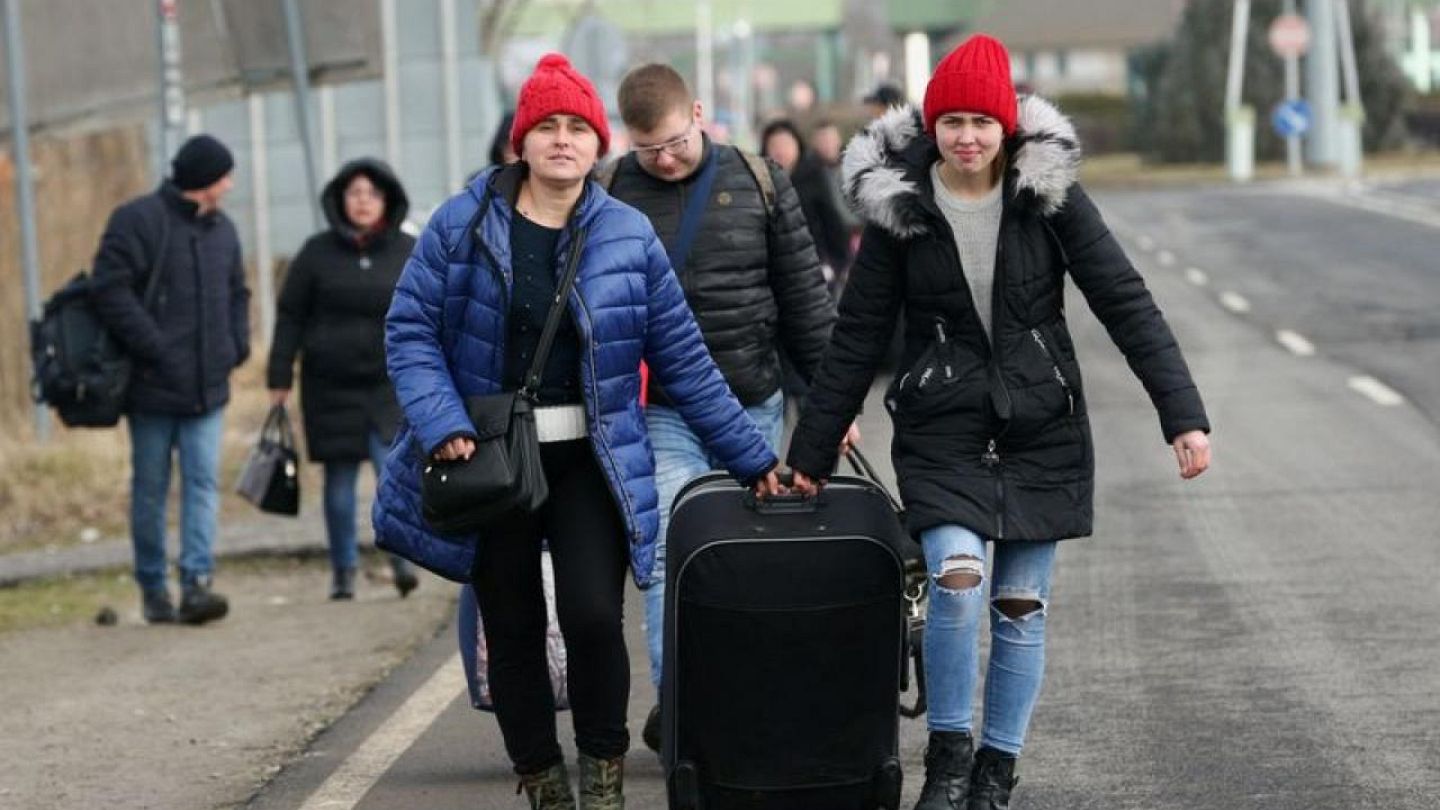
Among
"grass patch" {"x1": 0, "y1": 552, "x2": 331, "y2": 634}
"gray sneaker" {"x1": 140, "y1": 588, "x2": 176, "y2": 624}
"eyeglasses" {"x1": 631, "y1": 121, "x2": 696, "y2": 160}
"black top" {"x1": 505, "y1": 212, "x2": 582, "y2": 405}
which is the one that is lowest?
"grass patch" {"x1": 0, "y1": 552, "x2": 331, "y2": 634}

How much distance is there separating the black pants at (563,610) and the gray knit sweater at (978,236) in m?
0.90

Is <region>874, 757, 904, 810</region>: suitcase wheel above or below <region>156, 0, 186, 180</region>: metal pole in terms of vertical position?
below

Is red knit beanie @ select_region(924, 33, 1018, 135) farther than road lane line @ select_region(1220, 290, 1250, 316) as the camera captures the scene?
No

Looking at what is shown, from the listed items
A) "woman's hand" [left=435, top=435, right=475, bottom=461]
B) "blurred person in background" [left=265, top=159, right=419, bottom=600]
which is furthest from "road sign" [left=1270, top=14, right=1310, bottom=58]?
"woman's hand" [left=435, top=435, right=475, bottom=461]

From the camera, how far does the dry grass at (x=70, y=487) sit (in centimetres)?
1480

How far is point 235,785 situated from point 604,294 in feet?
6.80

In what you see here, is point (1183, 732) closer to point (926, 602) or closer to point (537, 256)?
point (926, 602)

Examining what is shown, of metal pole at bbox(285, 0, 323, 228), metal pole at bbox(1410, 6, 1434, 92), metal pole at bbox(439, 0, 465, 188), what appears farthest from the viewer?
metal pole at bbox(1410, 6, 1434, 92)

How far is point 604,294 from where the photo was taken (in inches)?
260

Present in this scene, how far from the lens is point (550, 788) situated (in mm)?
6805

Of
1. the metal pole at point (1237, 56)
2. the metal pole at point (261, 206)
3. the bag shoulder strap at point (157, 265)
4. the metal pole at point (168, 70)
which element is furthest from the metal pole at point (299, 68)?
the metal pole at point (1237, 56)

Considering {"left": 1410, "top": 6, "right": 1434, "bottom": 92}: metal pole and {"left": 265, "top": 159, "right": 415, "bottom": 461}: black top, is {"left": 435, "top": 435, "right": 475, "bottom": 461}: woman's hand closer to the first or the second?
{"left": 265, "top": 159, "right": 415, "bottom": 461}: black top

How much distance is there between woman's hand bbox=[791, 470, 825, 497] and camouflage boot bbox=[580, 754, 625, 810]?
27.4 inches

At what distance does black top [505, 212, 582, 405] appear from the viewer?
657 cm
